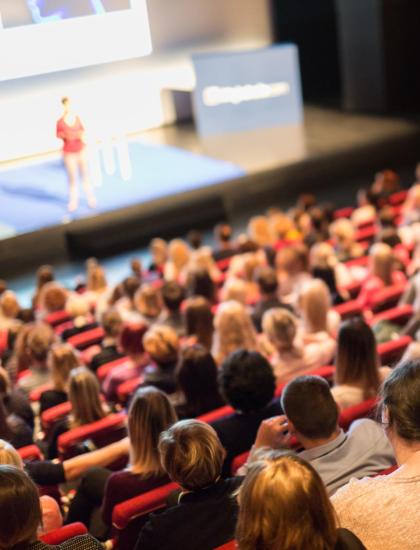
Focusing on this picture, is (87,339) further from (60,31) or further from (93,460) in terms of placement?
(60,31)

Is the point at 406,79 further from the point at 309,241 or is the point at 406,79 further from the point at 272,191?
the point at 309,241

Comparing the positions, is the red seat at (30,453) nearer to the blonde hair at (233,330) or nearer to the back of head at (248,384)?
the back of head at (248,384)

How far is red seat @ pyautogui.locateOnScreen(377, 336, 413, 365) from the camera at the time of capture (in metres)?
3.89

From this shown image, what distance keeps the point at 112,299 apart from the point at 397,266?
6.82ft

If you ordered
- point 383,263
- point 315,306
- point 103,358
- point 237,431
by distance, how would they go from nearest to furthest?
point 237,431 → point 315,306 → point 103,358 → point 383,263

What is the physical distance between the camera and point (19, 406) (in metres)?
3.88

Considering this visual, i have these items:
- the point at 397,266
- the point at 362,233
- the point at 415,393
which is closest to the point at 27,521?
the point at 415,393

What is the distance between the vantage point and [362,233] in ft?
22.9

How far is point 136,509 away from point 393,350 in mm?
1809

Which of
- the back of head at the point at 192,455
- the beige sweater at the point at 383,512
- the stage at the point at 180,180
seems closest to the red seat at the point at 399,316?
the back of head at the point at 192,455

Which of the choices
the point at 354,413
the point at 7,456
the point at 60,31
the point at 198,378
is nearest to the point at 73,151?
the point at 60,31

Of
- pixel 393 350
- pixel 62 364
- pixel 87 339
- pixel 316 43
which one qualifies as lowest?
pixel 87 339

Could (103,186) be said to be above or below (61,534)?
below

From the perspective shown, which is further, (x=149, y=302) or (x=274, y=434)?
(x=149, y=302)
